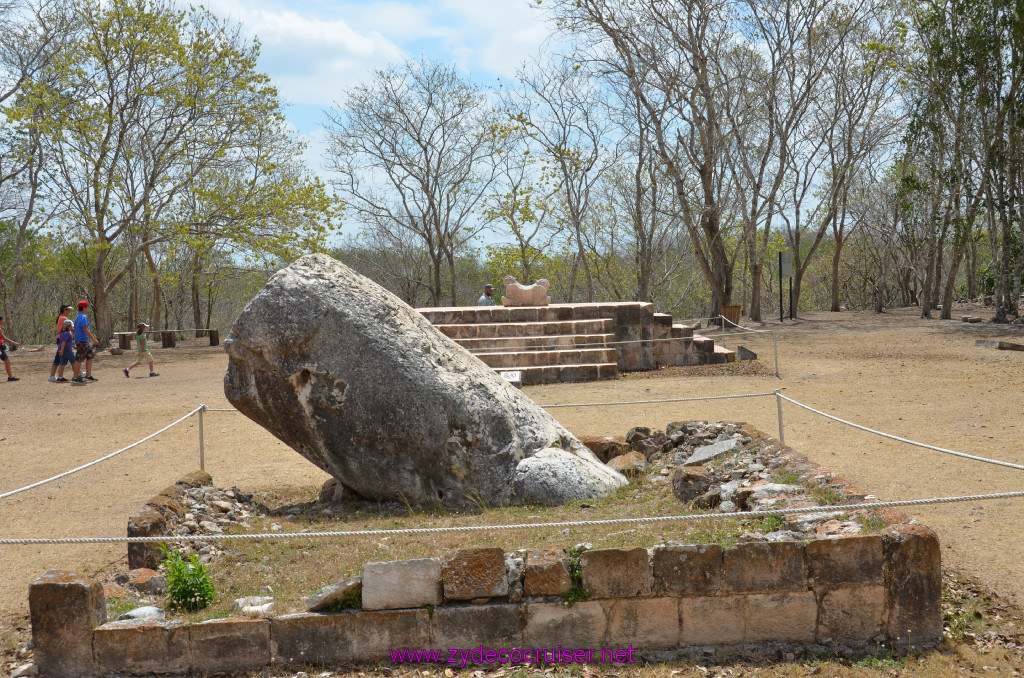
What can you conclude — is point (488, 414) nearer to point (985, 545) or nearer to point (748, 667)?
point (748, 667)

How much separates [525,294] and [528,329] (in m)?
1.28

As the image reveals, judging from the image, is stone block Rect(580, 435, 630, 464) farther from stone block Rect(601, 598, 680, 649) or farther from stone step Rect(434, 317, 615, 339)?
stone step Rect(434, 317, 615, 339)

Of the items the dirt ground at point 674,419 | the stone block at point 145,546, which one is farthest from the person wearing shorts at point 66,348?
the stone block at point 145,546

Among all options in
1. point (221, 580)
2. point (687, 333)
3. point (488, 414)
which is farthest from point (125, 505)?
point (687, 333)

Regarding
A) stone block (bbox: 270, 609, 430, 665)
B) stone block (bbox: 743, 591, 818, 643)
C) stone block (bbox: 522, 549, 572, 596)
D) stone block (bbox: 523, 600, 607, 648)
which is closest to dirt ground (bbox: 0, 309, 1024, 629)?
stone block (bbox: 743, 591, 818, 643)

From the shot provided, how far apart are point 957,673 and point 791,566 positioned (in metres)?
0.76

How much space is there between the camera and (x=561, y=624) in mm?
3672

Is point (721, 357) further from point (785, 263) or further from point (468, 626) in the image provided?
point (468, 626)

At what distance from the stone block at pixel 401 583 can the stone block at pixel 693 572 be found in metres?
1.03

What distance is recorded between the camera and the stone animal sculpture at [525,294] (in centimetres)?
1609

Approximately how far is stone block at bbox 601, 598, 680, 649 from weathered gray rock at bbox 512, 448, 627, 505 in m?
1.82

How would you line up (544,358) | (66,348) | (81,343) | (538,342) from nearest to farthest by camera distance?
(544,358)
(538,342)
(66,348)
(81,343)

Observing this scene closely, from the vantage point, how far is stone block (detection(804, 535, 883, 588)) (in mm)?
3660

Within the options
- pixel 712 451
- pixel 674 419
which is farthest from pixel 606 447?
pixel 674 419
